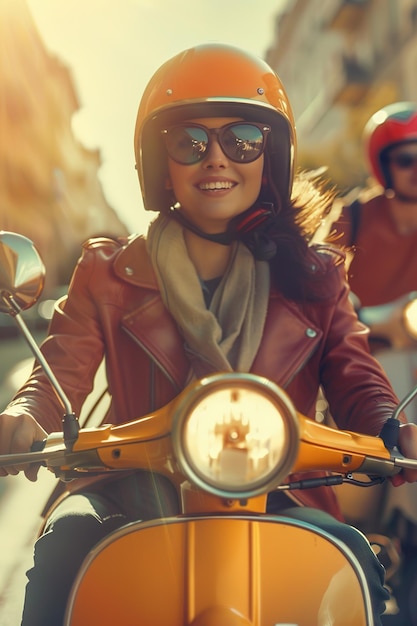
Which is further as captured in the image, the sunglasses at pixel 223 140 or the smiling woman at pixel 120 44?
the smiling woman at pixel 120 44

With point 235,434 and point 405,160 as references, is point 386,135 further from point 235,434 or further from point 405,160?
point 235,434

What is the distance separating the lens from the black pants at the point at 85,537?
1.68 meters

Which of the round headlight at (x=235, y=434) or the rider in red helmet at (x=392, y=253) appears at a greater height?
the rider in red helmet at (x=392, y=253)

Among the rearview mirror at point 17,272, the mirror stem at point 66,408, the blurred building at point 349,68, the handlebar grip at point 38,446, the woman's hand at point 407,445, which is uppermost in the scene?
the blurred building at point 349,68

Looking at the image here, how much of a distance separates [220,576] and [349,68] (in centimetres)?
2464

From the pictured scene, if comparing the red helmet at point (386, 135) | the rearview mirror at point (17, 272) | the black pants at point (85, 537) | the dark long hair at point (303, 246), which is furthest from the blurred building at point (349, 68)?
the rearview mirror at point (17, 272)

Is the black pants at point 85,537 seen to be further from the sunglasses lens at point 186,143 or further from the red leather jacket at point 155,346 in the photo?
the sunglasses lens at point 186,143

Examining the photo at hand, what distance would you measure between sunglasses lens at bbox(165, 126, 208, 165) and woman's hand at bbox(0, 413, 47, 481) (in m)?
0.78

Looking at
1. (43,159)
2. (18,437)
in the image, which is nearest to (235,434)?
(18,437)

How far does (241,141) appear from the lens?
217 cm

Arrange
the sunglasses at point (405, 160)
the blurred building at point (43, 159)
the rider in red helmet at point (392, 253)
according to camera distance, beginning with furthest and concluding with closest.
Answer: the sunglasses at point (405, 160)
the rider in red helmet at point (392, 253)
the blurred building at point (43, 159)

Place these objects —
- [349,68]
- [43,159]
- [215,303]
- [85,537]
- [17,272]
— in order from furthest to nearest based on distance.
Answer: [349,68] < [43,159] < [215,303] < [85,537] < [17,272]

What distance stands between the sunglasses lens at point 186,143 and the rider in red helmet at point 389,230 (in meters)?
1.42

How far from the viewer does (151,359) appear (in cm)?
223
